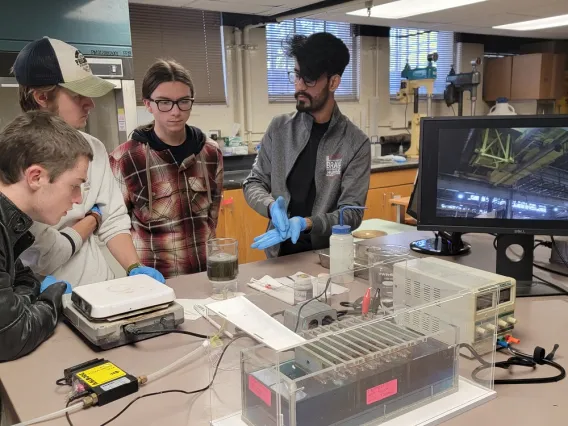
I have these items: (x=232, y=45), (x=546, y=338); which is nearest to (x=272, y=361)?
(x=546, y=338)

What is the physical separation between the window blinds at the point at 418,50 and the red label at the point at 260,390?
15.7 ft

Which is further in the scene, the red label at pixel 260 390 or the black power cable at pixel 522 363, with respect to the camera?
the black power cable at pixel 522 363

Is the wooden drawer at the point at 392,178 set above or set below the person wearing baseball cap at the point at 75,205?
below

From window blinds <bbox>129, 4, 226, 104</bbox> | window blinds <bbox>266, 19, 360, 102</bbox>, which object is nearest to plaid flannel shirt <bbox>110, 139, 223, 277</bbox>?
window blinds <bbox>129, 4, 226, 104</bbox>

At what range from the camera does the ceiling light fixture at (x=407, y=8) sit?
3807 mm

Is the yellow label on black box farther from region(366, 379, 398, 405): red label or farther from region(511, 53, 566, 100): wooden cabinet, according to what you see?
region(511, 53, 566, 100): wooden cabinet

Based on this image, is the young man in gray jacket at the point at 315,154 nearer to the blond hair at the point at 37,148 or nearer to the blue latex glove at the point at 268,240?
the blue latex glove at the point at 268,240

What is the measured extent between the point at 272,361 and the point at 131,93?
2.55 m

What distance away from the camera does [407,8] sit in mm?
4008

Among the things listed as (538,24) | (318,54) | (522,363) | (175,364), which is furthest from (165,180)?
(538,24)

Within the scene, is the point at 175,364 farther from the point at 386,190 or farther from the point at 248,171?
the point at 386,190

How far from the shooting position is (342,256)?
5.32 feet

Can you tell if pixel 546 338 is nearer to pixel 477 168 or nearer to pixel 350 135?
pixel 477 168

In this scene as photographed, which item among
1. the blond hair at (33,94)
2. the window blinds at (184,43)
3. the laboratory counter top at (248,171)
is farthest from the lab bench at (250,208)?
the blond hair at (33,94)
